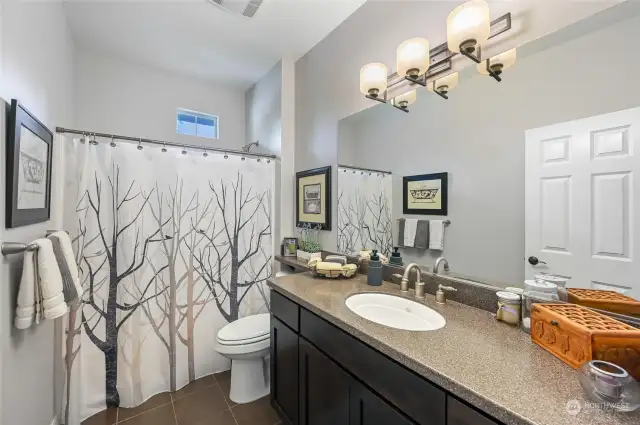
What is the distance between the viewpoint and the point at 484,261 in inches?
49.4

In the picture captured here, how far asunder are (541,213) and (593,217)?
0.15 meters

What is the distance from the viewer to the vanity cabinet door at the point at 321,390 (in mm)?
1116

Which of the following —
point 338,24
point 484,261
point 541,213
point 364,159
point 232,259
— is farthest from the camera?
point 232,259

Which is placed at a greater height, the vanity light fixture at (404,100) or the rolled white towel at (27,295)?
the vanity light fixture at (404,100)

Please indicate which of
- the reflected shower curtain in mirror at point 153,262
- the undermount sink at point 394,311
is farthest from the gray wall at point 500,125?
the reflected shower curtain in mirror at point 153,262

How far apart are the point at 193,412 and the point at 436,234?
6.18 ft

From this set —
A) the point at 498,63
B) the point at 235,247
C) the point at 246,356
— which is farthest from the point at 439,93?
the point at 246,356

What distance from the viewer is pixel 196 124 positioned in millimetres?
2988

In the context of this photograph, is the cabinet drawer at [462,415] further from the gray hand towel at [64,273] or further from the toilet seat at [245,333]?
the gray hand towel at [64,273]

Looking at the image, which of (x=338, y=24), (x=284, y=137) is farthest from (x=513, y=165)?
(x=284, y=137)

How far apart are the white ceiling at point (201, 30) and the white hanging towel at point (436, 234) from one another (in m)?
1.58

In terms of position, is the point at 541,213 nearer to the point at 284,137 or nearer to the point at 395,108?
the point at 395,108

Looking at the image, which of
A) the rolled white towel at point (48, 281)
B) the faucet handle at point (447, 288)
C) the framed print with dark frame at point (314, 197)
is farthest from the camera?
the framed print with dark frame at point (314, 197)

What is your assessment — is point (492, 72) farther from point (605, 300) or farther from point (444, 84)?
point (605, 300)
